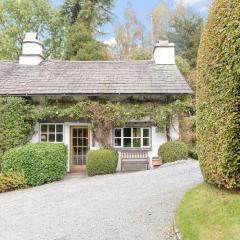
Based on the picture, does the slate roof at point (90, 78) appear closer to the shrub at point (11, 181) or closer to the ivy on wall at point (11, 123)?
the ivy on wall at point (11, 123)

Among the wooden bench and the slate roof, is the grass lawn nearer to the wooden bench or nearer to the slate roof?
the wooden bench

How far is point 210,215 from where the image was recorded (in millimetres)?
6352

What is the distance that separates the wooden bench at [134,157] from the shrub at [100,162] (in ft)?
4.02

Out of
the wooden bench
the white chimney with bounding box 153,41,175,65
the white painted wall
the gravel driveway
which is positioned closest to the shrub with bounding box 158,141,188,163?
the white painted wall

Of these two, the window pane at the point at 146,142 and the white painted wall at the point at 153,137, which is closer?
the white painted wall at the point at 153,137

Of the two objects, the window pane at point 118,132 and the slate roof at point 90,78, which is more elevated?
the slate roof at point 90,78

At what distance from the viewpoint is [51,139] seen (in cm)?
1816

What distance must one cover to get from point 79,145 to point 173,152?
4.77 meters

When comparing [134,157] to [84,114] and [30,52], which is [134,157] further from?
[30,52]

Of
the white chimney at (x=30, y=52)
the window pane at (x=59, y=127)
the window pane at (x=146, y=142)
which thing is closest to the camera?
the window pane at (x=146, y=142)

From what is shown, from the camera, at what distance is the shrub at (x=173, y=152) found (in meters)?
16.8

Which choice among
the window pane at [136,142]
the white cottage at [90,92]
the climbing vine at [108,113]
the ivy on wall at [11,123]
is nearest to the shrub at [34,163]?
the ivy on wall at [11,123]

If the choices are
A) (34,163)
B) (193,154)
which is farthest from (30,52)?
(193,154)

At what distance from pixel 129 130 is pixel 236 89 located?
11.9m
